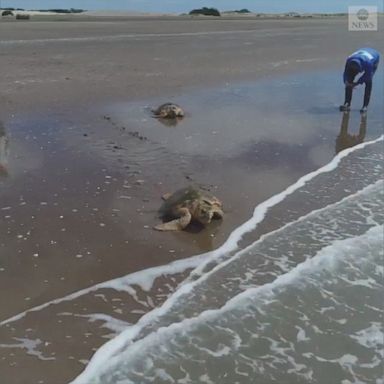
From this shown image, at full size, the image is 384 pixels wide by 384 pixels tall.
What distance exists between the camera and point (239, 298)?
4727mm

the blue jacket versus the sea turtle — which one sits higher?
the blue jacket

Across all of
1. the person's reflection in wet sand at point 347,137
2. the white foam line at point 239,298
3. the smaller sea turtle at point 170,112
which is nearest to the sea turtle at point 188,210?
the white foam line at point 239,298

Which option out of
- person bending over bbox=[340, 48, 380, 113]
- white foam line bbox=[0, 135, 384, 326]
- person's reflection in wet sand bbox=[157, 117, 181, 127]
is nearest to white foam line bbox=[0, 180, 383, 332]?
white foam line bbox=[0, 135, 384, 326]

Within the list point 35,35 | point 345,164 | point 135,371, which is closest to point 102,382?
point 135,371

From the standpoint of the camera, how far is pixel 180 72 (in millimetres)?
18141

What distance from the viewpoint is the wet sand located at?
4445 mm

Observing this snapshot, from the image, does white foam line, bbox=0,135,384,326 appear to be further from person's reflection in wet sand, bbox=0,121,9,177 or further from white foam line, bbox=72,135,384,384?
person's reflection in wet sand, bbox=0,121,9,177

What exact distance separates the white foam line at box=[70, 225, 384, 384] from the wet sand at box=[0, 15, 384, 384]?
13 cm

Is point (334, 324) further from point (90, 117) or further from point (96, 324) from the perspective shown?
point (90, 117)

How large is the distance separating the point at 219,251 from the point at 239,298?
0.88 metres

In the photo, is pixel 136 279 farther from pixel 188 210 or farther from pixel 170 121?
pixel 170 121

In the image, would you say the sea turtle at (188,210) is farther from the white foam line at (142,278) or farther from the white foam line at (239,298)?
the white foam line at (239,298)

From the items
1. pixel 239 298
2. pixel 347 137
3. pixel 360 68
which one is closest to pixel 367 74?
pixel 360 68

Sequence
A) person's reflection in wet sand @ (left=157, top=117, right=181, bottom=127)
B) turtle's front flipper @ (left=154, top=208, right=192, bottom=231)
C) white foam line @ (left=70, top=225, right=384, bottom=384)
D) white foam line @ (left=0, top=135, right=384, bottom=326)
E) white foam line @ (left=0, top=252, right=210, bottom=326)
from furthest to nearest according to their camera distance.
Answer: person's reflection in wet sand @ (left=157, top=117, right=181, bottom=127)
turtle's front flipper @ (left=154, top=208, right=192, bottom=231)
white foam line @ (left=0, top=135, right=384, bottom=326)
white foam line @ (left=0, top=252, right=210, bottom=326)
white foam line @ (left=70, top=225, right=384, bottom=384)
